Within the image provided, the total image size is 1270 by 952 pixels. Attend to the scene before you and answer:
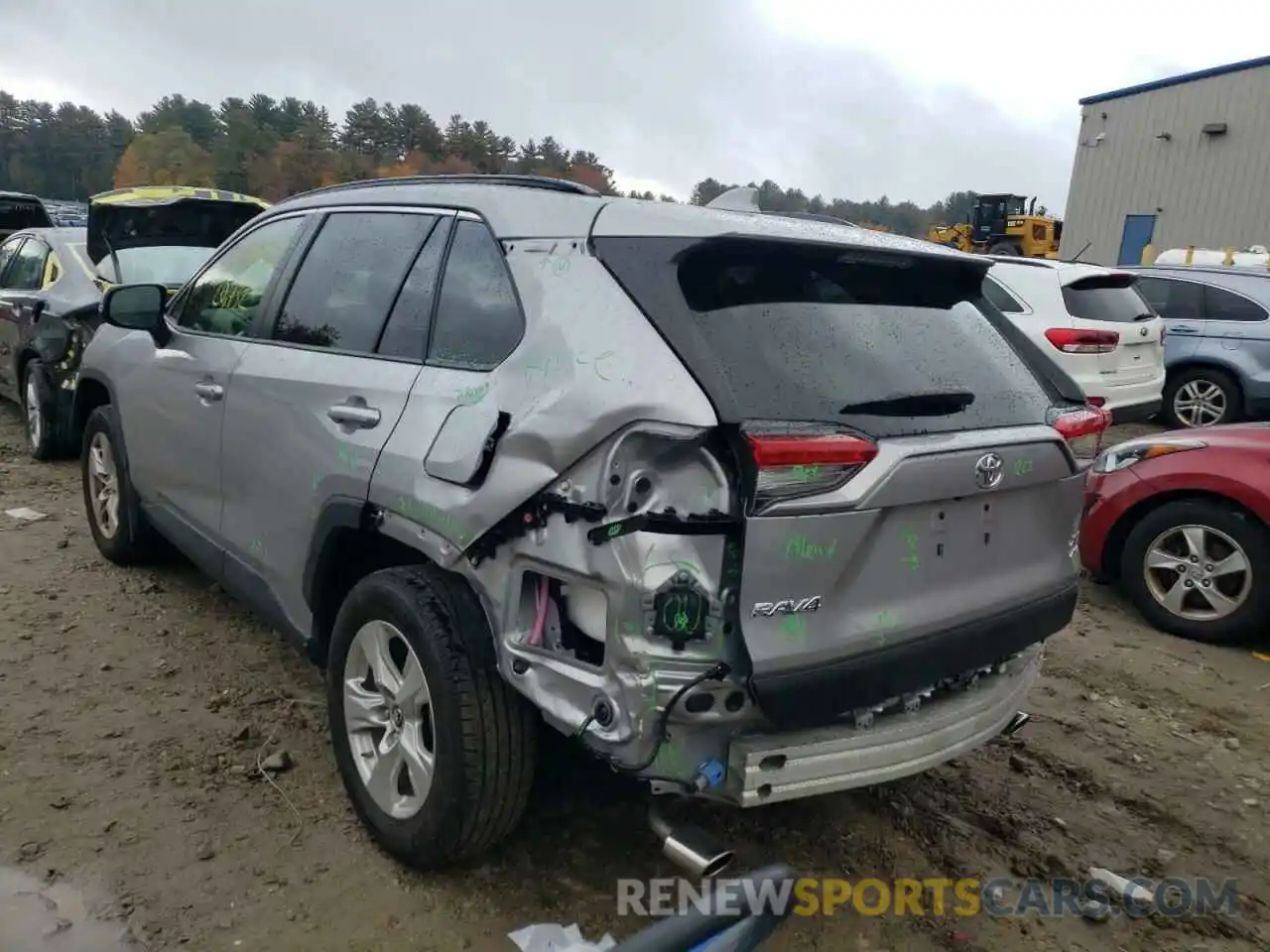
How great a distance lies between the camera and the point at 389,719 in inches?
105

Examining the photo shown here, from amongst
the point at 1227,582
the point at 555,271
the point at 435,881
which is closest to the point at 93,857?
the point at 435,881

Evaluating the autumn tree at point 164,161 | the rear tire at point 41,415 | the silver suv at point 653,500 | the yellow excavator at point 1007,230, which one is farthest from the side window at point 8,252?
the autumn tree at point 164,161

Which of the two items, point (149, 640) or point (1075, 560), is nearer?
point (1075, 560)

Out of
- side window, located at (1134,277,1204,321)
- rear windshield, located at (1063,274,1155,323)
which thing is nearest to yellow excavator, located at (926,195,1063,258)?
side window, located at (1134,277,1204,321)

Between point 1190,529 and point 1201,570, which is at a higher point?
point 1190,529

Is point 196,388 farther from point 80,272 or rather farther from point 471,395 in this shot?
point 80,272

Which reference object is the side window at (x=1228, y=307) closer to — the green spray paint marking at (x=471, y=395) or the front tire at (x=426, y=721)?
the green spray paint marking at (x=471, y=395)

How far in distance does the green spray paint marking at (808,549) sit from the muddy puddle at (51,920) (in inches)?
74.2

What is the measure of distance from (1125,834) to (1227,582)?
2.13m

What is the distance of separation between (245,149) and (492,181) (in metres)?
40.3

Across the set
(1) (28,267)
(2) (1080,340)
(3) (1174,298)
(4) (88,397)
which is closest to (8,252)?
(1) (28,267)

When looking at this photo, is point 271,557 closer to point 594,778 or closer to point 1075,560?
point 594,778

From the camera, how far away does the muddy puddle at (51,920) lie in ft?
7.83

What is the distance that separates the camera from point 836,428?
2.14m
